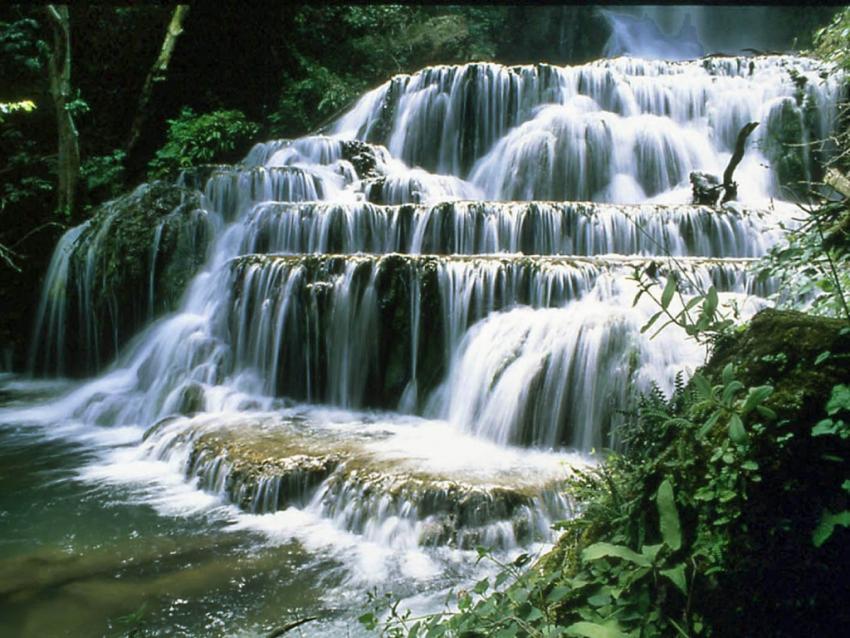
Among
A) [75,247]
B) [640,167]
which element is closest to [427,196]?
[640,167]

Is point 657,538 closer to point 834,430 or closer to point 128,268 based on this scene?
point 834,430

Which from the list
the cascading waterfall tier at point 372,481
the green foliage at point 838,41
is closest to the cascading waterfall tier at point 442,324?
the cascading waterfall tier at point 372,481

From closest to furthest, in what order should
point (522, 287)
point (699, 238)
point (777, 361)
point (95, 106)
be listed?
point (777, 361), point (522, 287), point (699, 238), point (95, 106)

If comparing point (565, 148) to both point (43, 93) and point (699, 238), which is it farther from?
point (43, 93)

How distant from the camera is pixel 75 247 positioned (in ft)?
38.2

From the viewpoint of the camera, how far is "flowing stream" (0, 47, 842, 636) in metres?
4.82

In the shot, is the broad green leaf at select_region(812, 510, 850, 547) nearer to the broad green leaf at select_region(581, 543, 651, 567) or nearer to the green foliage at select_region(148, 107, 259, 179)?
the broad green leaf at select_region(581, 543, 651, 567)

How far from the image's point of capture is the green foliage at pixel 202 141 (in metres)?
14.8

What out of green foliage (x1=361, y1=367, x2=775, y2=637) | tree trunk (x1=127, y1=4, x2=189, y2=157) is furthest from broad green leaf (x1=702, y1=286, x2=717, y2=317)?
tree trunk (x1=127, y1=4, x2=189, y2=157)

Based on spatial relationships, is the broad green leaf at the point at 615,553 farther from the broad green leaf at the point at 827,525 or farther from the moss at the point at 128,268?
the moss at the point at 128,268

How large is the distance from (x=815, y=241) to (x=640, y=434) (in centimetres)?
198

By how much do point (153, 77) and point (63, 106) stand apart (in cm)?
380

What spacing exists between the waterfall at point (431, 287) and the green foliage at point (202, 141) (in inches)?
49.0

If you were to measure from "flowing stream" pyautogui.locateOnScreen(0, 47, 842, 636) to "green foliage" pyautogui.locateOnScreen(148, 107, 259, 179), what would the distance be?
6.22 feet
